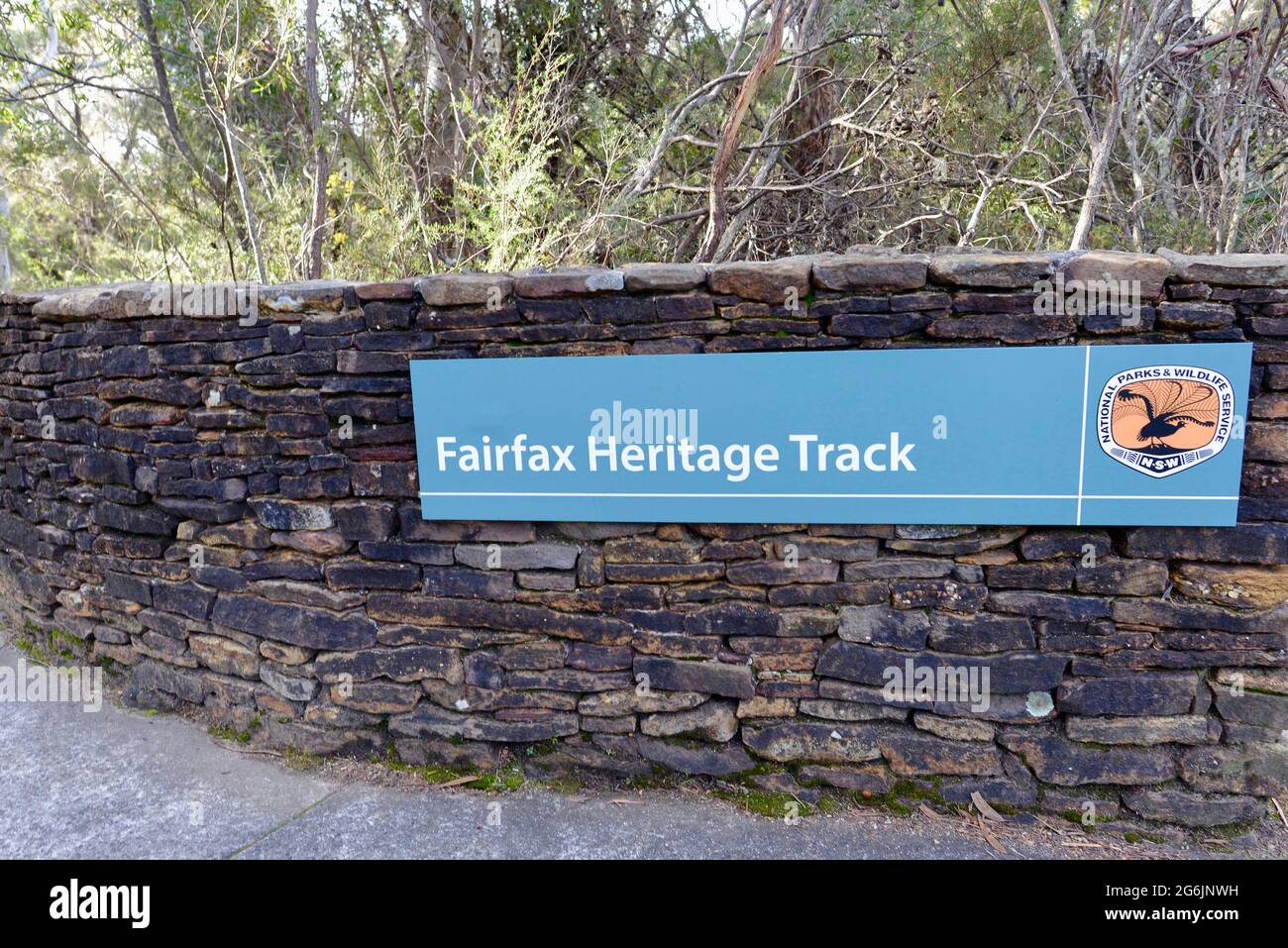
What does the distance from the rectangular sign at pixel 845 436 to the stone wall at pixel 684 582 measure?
8 cm

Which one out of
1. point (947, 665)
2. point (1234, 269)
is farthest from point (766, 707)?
point (1234, 269)

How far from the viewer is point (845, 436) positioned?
9.11ft

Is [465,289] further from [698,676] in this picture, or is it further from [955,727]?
[955,727]

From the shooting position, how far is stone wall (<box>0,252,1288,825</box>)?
2691 millimetres

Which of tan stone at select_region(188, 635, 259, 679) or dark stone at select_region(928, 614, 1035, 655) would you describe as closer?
dark stone at select_region(928, 614, 1035, 655)

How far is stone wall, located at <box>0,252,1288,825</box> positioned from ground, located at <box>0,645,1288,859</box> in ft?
0.35

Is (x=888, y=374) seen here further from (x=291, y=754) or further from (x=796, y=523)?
(x=291, y=754)

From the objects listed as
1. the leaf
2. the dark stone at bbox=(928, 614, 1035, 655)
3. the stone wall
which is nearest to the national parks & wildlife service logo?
the stone wall

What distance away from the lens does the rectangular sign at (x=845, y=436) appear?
8.57 ft

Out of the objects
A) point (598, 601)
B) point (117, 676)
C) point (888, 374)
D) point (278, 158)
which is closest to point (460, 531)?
point (598, 601)

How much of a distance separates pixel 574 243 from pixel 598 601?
2.46m

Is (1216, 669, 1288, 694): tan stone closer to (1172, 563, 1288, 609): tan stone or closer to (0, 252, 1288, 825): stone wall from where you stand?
(0, 252, 1288, 825): stone wall

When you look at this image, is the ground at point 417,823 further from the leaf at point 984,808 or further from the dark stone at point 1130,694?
the dark stone at point 1130,694

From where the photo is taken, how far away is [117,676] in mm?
4035
